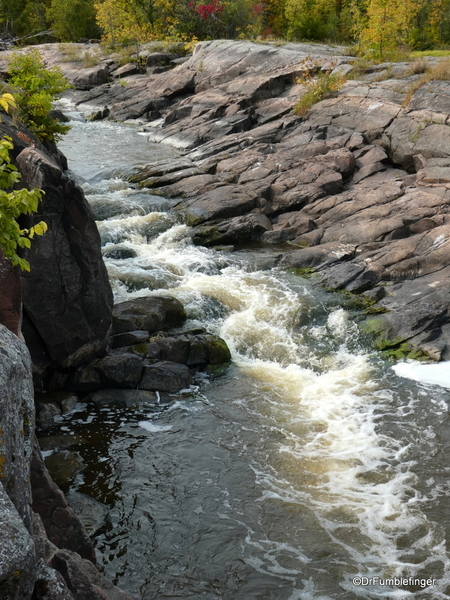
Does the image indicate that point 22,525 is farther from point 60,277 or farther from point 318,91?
point 318,91

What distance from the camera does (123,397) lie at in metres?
12.6

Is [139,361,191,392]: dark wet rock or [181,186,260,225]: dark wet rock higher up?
[181,186,260,225]: dark wet rock

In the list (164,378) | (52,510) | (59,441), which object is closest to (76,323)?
(164,378)

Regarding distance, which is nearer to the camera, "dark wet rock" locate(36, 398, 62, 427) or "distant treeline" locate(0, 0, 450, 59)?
"dark wet rock" locate(36, 398, 62, 427)

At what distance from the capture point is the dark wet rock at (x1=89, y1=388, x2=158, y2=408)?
492 inches

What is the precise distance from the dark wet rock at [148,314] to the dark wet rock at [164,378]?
1669mm

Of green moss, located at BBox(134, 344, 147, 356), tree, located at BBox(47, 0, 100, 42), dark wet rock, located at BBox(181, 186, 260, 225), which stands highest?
tree, located at BBox(47, 0, 100, 42)

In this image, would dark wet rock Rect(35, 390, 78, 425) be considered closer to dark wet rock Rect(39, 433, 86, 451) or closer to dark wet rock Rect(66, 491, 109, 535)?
dark wet rock Rect(39, 433, 86, 451)

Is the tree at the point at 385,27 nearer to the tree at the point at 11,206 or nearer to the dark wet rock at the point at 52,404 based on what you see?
the dark wet rock at the point at 52,404

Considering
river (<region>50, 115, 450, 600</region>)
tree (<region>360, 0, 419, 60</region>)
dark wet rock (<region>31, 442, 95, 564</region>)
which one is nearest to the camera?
dark wet rock (<region>31, 442, 95, 564</region>)

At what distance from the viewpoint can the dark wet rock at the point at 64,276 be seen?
11914 millimetres

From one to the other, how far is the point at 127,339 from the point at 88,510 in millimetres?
5036

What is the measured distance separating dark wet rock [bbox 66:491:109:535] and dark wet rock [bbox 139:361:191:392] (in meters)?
3.44

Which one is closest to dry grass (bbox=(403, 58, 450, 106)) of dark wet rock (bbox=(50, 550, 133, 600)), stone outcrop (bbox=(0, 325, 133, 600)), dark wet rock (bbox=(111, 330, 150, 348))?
A: dark wet rock (bbox=(111, 330, 150, 348))
